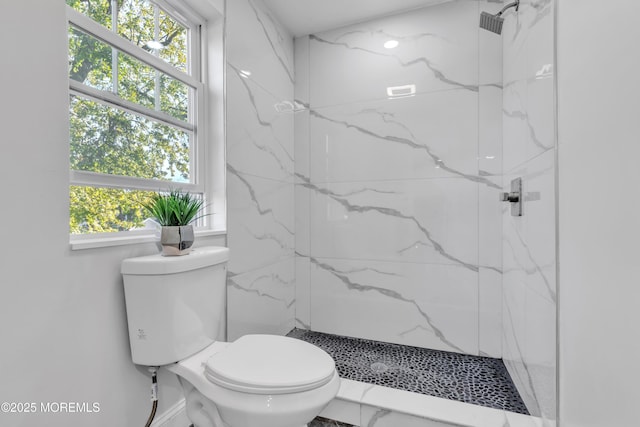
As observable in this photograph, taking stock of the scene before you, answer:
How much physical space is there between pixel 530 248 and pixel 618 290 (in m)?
0.66

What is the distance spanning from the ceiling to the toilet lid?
1949mm

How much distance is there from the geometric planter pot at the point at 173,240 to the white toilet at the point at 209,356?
0.15 ft

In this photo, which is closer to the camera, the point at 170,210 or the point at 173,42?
the point at 170,210

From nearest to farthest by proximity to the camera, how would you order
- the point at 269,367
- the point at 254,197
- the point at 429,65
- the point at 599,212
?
the point at 599,212 → the point at 269,367 → the point at 254,197 → the point at 429,65

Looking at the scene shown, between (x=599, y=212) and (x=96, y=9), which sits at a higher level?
(x=96, y=9)

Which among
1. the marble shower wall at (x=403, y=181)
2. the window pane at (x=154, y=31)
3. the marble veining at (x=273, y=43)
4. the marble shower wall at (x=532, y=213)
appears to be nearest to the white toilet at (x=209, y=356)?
the marble shower wall at (x=532, y=213)

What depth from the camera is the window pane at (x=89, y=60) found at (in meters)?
0.98

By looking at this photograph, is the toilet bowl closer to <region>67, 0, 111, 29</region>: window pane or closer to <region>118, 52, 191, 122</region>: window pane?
<region>118, 52, 191, 122</region>: window pane

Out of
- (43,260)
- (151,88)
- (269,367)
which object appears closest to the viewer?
(43,260)

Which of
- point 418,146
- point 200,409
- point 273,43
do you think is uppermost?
point 273,43

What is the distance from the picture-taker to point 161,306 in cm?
100

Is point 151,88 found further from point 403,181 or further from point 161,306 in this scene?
point 403,181

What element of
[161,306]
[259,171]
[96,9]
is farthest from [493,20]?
[161,306]

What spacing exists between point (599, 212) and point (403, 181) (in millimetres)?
1280
